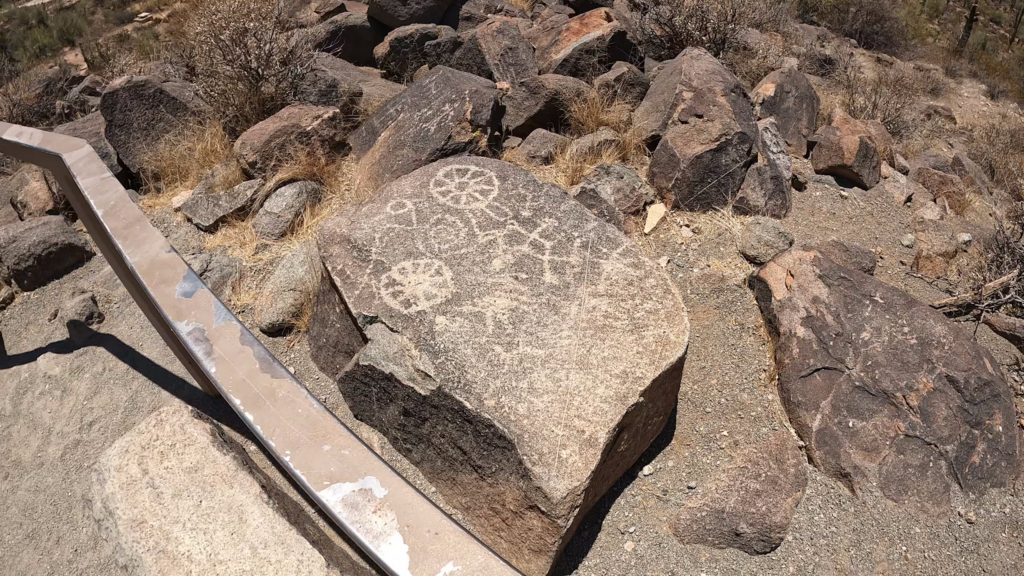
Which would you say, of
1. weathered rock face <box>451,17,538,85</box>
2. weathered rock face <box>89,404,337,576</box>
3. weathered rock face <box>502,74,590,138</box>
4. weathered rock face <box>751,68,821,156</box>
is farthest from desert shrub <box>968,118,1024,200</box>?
A: weathered rock face <box>89,404,337,576</box>

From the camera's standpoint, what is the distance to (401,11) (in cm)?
549

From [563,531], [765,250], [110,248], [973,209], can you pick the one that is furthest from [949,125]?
[110,248]

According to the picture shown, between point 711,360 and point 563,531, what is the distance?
3.76ft

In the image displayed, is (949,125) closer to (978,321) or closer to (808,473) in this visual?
(978,321)

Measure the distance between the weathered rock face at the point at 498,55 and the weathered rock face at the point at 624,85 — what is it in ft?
2.09

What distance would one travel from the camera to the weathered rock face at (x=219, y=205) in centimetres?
344

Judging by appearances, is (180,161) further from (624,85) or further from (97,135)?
(624,85)

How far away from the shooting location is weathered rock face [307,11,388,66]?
5.34 metres

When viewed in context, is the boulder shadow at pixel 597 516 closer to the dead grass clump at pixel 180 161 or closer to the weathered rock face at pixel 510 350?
the weathered rock face at pixel 510 350

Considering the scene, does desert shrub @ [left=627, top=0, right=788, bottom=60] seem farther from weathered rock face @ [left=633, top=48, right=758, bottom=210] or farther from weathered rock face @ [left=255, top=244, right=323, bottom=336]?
weathered rock face @ [left=255, top=244, right=323, bottom=336]

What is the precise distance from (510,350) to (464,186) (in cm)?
96

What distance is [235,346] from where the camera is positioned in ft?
3.80

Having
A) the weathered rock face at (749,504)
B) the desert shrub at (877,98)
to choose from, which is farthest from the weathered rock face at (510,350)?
the desert shrub at (877,98)

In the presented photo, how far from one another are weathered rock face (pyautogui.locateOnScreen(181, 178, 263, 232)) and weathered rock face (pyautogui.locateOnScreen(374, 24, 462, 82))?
202cm
